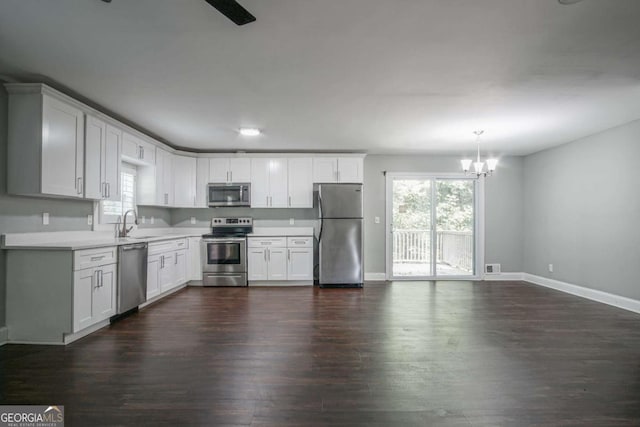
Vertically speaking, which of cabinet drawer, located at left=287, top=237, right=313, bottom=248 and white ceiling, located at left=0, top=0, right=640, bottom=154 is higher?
white ceiling, located at left=0, top=0, right=640, bottom=154

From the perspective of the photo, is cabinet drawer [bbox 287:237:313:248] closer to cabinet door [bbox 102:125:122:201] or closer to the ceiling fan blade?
cabinet door [bbox 102:125:122:201]

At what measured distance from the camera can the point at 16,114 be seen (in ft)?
9.07

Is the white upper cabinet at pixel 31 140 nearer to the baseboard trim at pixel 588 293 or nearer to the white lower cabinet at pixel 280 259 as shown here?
the white lower cabinet at pixel 280 259

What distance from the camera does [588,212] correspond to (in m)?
4.48

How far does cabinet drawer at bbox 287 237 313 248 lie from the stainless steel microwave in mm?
1061

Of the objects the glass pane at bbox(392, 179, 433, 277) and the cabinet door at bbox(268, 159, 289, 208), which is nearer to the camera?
the cabinet door at bbox(268, 159, 289, 208)

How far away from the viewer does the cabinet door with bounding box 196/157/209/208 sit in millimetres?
5500

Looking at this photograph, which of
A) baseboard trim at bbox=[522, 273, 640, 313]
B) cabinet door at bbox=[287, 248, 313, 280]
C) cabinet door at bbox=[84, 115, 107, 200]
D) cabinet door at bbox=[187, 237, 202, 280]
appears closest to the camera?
cabinet door at bbox=[84, 115, 107, 200]

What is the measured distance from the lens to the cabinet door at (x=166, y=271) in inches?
171

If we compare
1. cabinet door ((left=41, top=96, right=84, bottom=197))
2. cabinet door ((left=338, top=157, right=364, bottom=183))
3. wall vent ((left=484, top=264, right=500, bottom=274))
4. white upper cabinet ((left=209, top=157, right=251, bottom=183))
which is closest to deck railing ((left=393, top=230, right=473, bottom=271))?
wall vent ((left=484, top=264, right=500, bottom=274))

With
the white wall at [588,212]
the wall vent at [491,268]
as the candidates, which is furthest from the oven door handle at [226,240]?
the white wall at [588,212]

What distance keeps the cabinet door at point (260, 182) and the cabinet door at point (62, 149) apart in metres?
2.69

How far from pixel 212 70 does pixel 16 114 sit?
6.48 ft

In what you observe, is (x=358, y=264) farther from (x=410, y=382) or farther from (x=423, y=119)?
(x=410, y=382)
